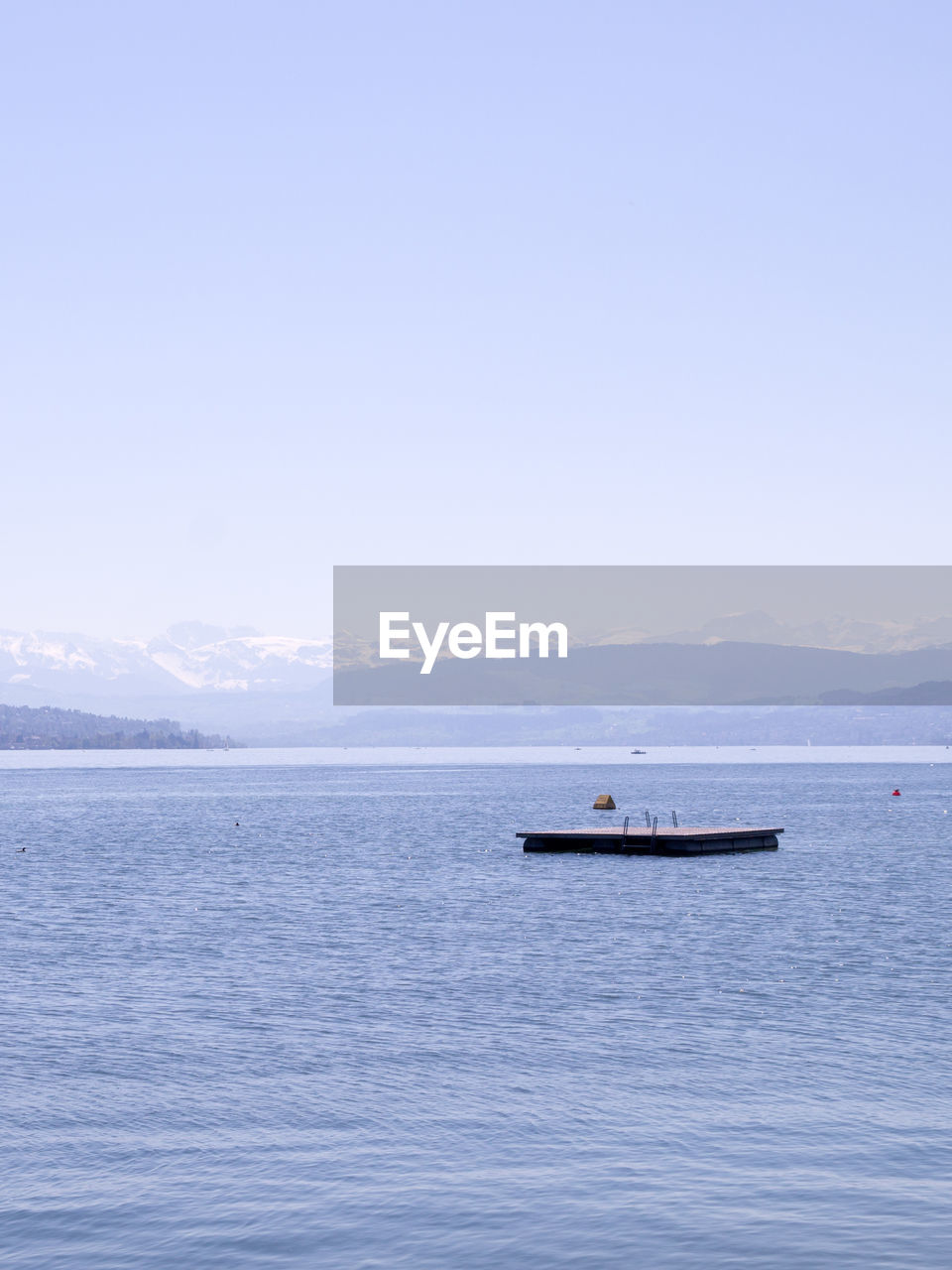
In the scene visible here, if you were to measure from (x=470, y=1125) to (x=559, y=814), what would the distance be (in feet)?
496

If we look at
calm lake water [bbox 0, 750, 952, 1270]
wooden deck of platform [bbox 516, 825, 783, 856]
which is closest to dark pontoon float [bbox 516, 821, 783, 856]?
wooden deck of platform [bbox 516, 825, 783, 856]

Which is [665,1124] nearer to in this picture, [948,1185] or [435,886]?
[948,1185]

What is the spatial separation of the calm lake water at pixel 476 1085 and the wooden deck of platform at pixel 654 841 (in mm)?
34743

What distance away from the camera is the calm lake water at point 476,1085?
24.1 m

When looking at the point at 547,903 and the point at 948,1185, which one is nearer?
the point at 948,1185

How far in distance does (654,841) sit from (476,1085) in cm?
7812

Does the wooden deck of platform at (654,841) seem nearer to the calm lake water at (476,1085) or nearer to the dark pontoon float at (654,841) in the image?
the dark pontoon float at (654,841)

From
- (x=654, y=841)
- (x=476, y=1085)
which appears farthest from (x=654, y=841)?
(x=476, y=1085)

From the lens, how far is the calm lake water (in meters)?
24.1

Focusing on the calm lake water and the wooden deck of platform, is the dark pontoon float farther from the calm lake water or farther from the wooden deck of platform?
the calm lake water

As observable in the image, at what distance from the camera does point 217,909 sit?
74.0 meters

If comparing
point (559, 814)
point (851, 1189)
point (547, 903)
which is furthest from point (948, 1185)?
point (559, 814)

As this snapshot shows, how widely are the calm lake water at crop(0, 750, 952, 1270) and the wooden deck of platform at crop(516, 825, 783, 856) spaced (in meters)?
34.7

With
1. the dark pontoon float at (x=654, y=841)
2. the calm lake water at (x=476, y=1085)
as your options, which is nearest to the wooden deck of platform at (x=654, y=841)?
the dark pontoon float at (x=654, y=841)
